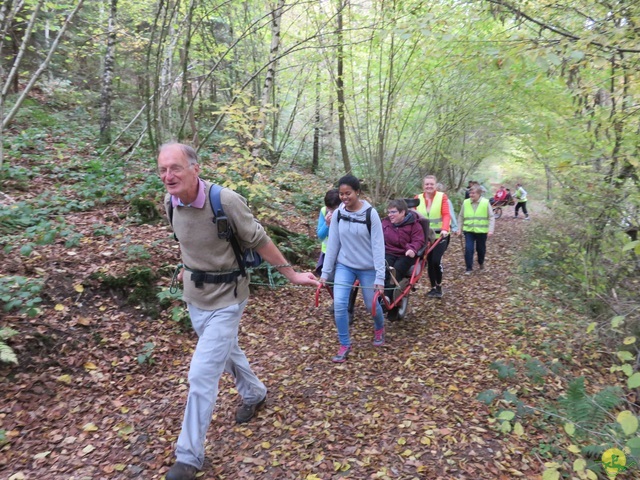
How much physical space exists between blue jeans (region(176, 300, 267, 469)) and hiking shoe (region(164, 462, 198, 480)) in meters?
0.03

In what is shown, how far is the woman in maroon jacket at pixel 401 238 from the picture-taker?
17.6ft


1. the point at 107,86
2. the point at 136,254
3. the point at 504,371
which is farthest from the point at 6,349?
the point at 107,86

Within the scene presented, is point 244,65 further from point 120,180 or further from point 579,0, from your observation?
point 579,0

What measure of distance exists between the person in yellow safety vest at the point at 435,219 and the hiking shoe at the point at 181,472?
5043 millimetres

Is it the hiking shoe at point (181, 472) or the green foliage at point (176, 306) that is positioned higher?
the green foliage at point (176, 306)

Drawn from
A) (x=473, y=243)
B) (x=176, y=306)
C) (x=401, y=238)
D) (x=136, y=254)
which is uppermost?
(x=401, y=238)

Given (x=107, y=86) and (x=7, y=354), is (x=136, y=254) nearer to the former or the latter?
(x=7, y=354)

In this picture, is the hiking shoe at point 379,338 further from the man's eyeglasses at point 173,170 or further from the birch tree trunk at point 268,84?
the birch tree trunk at point 268,84

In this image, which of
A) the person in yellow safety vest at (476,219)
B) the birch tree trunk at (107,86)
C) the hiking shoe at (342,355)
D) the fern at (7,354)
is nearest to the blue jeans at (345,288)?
the hiking shoe at (342,355)

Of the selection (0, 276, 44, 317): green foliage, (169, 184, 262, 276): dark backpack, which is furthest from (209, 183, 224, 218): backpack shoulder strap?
(0, 276, 44, 317): green foliage

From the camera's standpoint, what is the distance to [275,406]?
12.5 feet

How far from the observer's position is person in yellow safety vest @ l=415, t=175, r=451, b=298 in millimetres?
6676

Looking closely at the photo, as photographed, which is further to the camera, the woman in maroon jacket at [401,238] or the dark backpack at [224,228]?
the woman in maroon jacket at [401,238]

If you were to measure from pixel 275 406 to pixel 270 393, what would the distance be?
0.81ft
